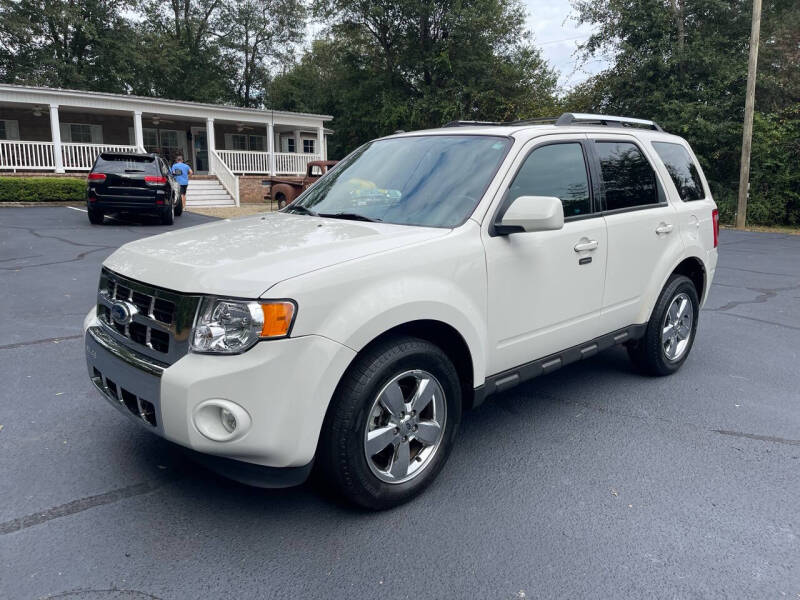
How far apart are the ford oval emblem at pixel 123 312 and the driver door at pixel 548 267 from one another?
1761 millimetres

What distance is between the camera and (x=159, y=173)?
577 inches

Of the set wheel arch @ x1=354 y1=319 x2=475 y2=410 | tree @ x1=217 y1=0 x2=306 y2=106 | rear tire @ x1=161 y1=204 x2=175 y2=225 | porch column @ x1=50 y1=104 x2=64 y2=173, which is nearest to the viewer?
wheel arch @ x1=354 y1=319 x2=475 y2=410

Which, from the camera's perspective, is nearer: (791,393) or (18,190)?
(791,393)

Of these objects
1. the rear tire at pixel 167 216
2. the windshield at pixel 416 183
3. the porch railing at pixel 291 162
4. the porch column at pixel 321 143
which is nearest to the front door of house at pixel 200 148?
the porch railing at pixel 291 162

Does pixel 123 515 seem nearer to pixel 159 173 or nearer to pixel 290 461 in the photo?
pixel 290 461

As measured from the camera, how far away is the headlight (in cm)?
246

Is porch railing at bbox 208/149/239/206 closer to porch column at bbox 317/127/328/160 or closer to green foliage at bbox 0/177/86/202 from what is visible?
A: green foliage at bbox 0/177/86/202

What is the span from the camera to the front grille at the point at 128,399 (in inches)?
105

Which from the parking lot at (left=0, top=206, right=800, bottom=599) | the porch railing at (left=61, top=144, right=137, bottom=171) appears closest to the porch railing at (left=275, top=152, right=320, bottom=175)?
the porch railing at (left=61, top=144, right=137, bottom=171)

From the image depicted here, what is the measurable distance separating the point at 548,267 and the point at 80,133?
29074 millimetres

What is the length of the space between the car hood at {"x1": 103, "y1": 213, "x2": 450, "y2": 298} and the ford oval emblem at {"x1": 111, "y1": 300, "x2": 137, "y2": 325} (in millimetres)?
143

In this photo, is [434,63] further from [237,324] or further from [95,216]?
[237,324]

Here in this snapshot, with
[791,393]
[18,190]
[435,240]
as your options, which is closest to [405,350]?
[435,240]

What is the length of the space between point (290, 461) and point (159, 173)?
13.7 metres
